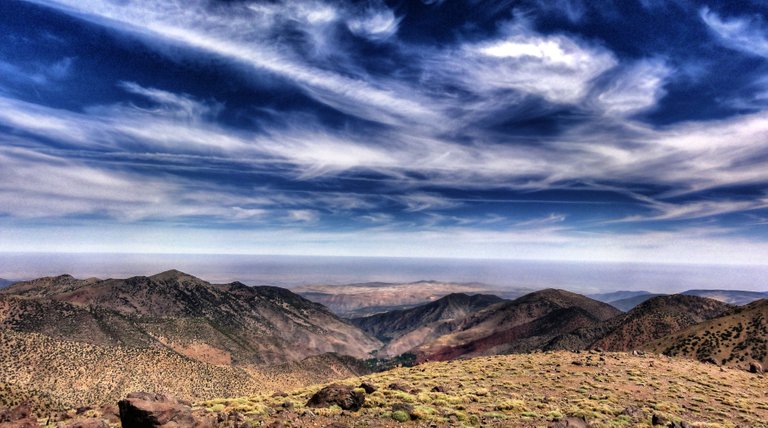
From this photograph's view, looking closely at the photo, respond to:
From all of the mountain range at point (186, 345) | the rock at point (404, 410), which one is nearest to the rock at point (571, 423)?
the rock at point (404, 410)

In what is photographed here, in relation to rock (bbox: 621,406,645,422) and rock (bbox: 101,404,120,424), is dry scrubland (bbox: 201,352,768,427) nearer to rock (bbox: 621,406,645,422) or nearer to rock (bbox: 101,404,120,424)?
rock (bbox: 621,406,645,422)

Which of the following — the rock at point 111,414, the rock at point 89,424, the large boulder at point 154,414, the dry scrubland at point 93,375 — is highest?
the large boulder at point 154,414

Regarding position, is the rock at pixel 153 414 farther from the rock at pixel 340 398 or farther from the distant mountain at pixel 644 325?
the distant mountain at pixel 644 325

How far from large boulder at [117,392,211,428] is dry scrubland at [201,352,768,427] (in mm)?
3804

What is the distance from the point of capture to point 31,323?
370 ft

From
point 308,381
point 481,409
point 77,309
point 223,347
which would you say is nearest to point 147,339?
point 77,309

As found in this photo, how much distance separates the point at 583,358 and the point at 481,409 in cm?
3245

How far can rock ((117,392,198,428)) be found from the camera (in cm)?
1719

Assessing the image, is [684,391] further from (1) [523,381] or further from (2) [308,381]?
(2) [308,381]

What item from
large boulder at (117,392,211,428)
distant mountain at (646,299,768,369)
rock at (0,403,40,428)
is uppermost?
large boulder at (117,392,211,428)

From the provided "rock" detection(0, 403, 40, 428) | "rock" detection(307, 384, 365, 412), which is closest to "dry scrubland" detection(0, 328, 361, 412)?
"rock" detection(0, 403, 40, 428)

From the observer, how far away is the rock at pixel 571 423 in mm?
20920

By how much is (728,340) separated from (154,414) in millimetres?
93833

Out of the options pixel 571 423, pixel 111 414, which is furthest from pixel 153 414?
A: pixel 571 423
